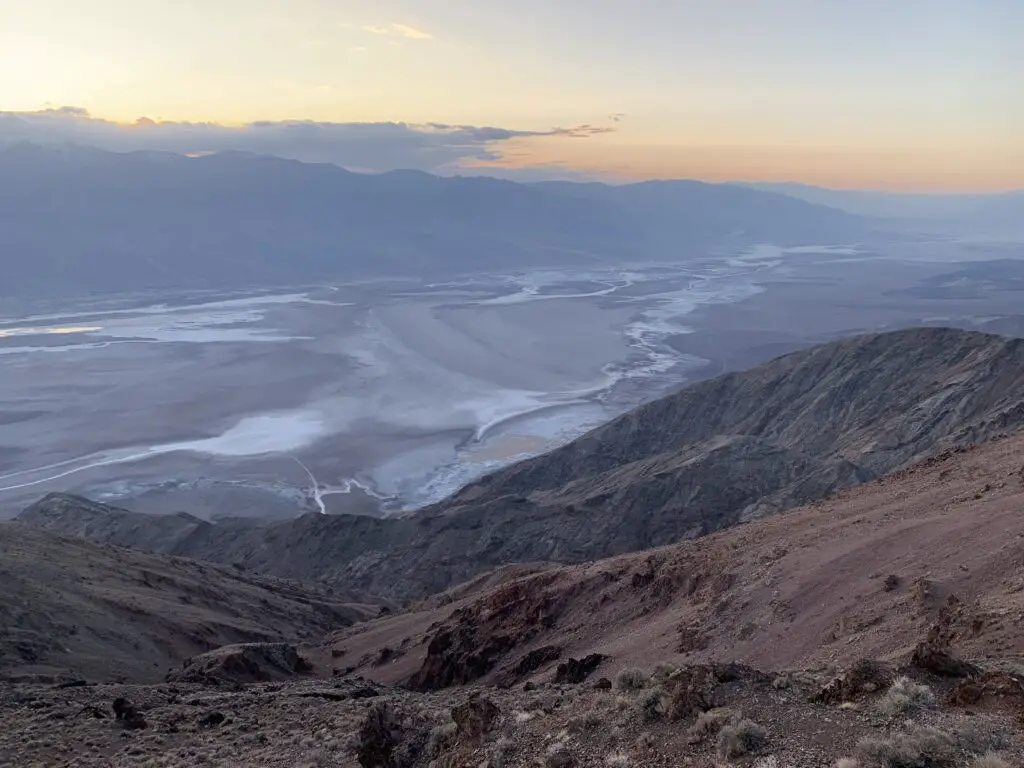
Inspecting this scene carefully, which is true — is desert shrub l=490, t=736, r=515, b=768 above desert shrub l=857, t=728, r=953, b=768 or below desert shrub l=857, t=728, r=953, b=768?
below

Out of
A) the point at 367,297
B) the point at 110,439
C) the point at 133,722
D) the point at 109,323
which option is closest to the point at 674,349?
the point at 110,439

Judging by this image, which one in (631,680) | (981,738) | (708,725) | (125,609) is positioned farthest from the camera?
(125,609)

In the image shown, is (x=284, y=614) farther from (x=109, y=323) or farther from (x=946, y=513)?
(x=109, y=323)

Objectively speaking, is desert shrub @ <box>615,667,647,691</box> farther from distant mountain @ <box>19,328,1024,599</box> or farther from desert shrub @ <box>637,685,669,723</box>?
distant mountain @ <box>19,328,1024,599</box>

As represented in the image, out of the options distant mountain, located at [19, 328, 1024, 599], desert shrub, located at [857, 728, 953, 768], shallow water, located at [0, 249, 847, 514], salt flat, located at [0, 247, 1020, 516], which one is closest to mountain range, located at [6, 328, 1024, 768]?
desert shrub, located at [857, 728, 953, 768]

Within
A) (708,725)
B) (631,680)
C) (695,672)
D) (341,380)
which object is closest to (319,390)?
(341,380)

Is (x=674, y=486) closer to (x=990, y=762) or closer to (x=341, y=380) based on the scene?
(x=990, y=762)

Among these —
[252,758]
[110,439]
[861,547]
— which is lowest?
[110,439]
